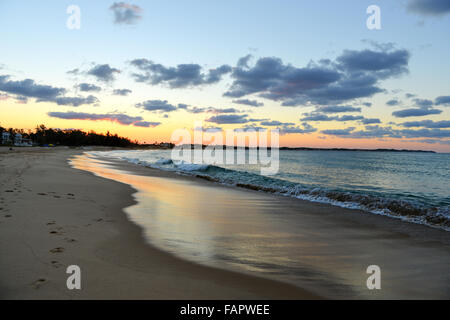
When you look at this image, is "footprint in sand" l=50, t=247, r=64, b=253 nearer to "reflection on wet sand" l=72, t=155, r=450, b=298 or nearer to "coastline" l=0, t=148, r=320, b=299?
"coastline" l=0, t=148, r=320, b=299

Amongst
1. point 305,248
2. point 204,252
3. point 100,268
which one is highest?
point 100,268

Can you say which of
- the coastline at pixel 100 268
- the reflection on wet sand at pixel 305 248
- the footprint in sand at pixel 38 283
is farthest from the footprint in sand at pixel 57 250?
the reflection on wet sand at pixel 305 248

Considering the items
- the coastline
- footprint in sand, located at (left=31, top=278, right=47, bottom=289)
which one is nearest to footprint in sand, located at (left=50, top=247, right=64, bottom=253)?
the coastline

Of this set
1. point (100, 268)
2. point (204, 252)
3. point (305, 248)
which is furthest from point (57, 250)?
point (305, 248)

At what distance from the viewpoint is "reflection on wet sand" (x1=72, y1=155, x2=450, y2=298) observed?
14.0 feet

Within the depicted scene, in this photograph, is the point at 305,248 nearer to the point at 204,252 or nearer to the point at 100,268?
the point at 204,252

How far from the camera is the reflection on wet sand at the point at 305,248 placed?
4.27 meters

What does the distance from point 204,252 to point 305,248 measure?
2234mm

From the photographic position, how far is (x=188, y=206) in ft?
33.6

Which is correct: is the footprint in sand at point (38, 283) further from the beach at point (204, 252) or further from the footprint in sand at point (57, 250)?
the footprint in sand at point (57, 250)

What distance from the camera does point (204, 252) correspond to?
532 cm

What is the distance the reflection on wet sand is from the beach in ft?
0.08
